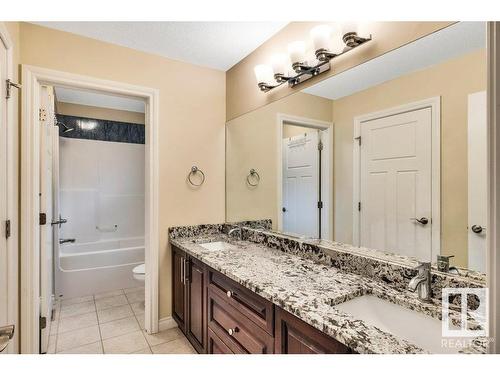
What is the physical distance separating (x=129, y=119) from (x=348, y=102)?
3.42 m

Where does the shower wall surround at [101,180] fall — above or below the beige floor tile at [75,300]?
above

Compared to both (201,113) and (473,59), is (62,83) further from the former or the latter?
(473,59)

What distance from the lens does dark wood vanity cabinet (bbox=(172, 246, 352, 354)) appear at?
3.24ft

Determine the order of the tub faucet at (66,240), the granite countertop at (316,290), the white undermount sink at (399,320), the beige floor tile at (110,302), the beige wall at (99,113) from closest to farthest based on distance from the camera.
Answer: the granite countertop at (316,290) → the white undermount sink at (399,320) → the beige floor tile at (110,302) → the tub faucet at (66,240) → the beige wall at (99,113)

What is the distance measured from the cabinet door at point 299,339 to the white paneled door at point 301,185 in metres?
0.75

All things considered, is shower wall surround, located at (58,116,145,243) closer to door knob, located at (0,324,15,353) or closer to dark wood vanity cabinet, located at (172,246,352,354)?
dark wood vanity cabinet, located at (172,246,352,354)

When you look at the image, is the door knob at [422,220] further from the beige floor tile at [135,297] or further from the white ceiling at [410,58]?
the beige floor tile at [135,297]

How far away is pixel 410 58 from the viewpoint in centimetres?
121

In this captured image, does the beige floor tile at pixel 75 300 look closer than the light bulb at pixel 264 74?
No

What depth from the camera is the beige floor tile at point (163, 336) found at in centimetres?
209

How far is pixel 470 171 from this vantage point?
1011 mm

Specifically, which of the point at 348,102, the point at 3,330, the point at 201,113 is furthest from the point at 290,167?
the point at 3,330

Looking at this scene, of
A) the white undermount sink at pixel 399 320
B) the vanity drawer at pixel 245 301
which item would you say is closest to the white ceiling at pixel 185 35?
the vanity drawer at pixel 245 301

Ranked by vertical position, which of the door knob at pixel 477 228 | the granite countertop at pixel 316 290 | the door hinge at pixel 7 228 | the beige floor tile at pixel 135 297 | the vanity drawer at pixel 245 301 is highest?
the door knob at pixel 477 228
